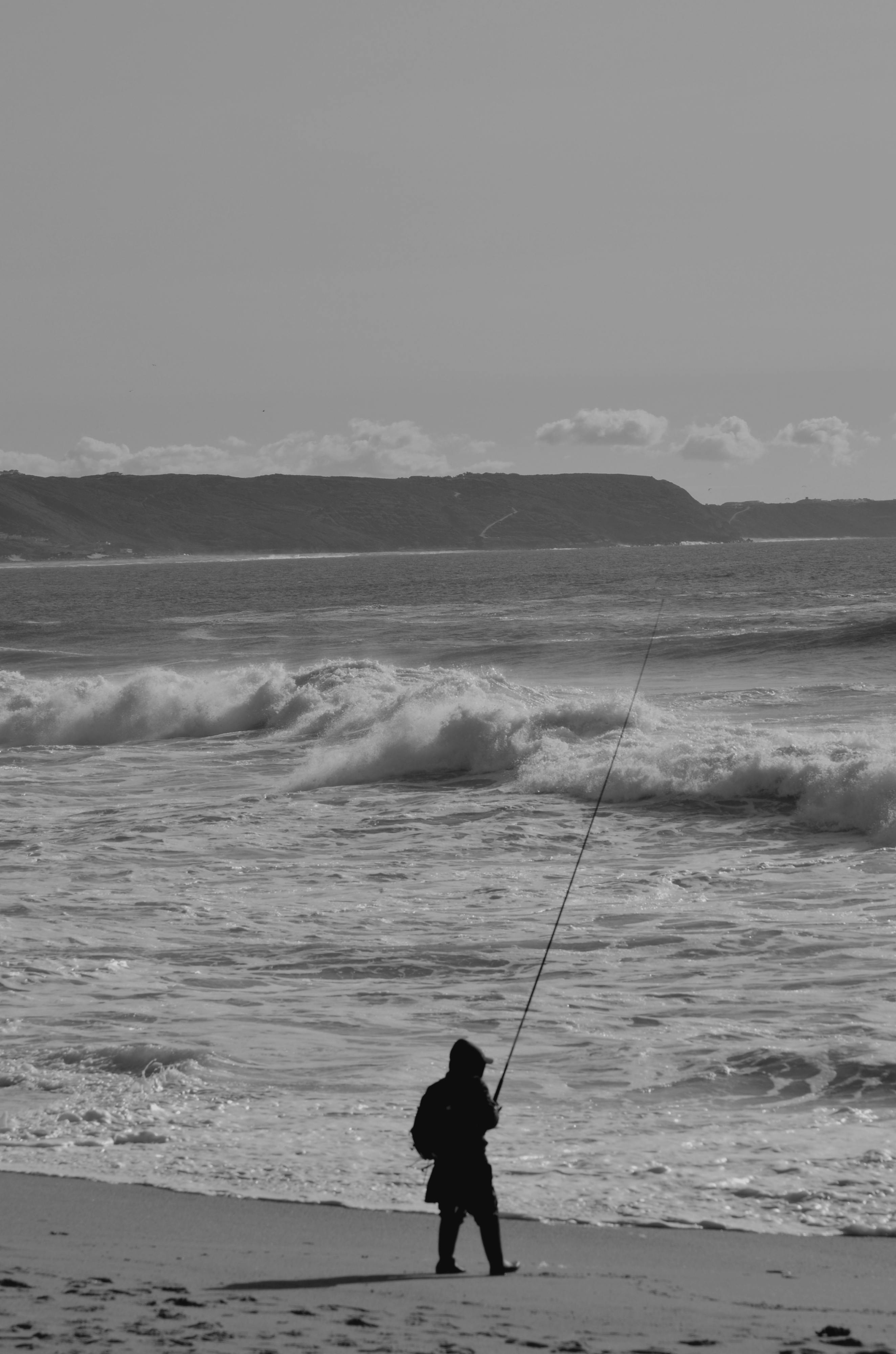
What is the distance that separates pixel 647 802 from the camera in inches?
586

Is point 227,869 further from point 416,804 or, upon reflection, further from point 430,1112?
point 430,1112

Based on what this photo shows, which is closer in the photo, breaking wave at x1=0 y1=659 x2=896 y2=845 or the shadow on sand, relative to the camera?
the shadow on sand

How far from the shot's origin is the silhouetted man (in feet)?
15.2

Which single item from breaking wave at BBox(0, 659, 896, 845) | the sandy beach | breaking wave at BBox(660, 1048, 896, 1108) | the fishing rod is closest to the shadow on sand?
the sandy beach

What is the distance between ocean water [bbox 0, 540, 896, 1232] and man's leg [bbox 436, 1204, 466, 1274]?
0.59 meters

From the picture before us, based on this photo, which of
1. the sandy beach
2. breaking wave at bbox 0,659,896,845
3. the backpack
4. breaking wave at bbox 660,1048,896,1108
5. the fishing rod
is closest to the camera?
the sandy beach

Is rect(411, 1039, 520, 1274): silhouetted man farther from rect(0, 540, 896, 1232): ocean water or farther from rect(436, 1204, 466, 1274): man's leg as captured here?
rect(0, 540, 896, 1232): ocean water

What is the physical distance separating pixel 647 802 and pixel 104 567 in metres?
148

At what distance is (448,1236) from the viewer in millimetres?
4656

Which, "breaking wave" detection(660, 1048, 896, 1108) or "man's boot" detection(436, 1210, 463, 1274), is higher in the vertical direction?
"man's boot" detection(436, 1210, 463, 1274)

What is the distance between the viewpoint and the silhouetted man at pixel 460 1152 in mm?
4621

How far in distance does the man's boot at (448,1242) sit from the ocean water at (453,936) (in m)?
0.59

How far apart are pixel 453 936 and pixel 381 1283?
5.12 metres

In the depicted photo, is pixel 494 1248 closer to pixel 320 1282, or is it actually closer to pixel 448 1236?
pixel 448 1236
